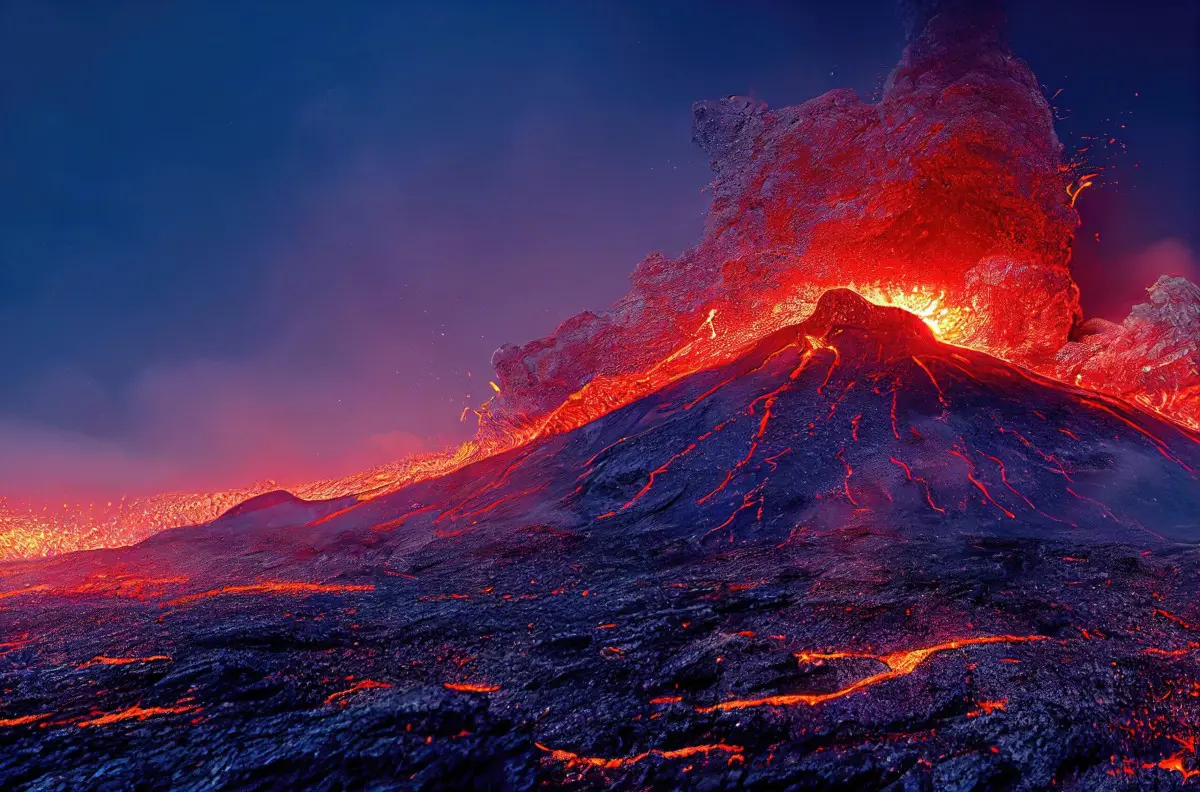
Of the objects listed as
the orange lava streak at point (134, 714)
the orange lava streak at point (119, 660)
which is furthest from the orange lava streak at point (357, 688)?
the orange lava streak at point (119, 660)

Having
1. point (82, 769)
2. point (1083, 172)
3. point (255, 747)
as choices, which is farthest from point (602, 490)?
point (1083, 172)

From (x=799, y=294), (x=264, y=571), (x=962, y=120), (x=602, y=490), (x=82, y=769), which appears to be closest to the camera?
(x=82, y=769)

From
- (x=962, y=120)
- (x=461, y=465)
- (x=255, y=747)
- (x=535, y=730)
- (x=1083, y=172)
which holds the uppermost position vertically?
(x=962, y=120)

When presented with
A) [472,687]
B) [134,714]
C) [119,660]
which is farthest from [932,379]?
[119,660]

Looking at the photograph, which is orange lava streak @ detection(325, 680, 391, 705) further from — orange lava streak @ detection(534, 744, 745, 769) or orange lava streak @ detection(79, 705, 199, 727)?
orange lava streak @ detection(534, 744, 745, 769)

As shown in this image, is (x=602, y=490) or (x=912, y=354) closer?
(x=602, y=490)

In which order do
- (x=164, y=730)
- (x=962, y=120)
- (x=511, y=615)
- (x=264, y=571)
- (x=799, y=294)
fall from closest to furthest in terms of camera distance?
(x=164, y=730) → (x=511, y=615) → (x=264, y=571) → (x=962, y=120) → (x=799, y=294)

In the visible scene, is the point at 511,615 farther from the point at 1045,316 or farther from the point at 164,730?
the point at 1045,316

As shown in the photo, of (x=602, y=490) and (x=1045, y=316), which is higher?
Result: (x=1045, y=316)

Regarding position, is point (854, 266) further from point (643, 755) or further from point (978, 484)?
point (643, 755)
